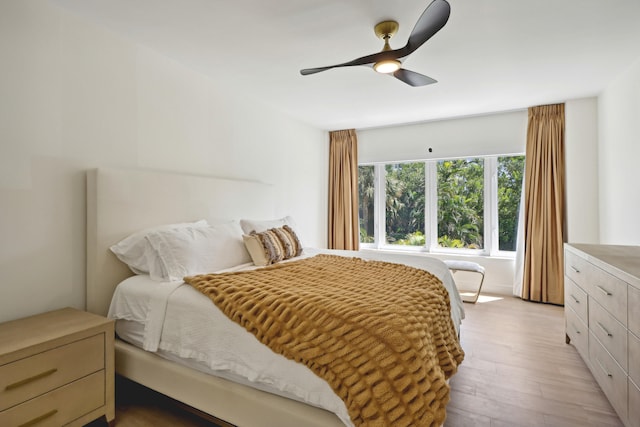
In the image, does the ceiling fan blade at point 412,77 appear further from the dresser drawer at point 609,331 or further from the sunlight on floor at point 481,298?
the sunlight on floor at point 481,298

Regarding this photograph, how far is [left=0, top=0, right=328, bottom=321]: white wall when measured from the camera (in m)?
1.83

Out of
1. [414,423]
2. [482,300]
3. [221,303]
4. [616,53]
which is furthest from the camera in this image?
[482,300]

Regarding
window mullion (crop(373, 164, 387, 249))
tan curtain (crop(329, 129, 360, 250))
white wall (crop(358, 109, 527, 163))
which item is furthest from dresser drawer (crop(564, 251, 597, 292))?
tan curtain (crop(329, 129, 360, 250))

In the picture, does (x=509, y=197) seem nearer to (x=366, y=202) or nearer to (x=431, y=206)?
(x=431, y=206)

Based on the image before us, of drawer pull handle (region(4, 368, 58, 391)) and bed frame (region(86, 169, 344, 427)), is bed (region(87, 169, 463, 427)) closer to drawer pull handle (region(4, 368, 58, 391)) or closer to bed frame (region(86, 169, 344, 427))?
bed frame (region(86, 169, 344, 427))

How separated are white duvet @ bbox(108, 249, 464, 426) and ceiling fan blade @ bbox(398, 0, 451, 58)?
1.75 metres

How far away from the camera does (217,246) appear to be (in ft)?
8.01

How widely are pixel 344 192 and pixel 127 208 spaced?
3.33m

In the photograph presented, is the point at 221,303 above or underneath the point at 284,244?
underneath

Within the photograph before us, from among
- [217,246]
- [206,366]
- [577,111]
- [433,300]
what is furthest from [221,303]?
[577,111]

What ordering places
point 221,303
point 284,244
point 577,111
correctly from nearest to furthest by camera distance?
point 221,303
point 284,244
point 577,111

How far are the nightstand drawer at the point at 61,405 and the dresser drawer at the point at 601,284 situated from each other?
2.76 meters

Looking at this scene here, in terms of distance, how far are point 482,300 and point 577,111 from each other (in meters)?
2.44

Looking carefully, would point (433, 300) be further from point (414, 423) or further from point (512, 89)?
point (512, 89)
